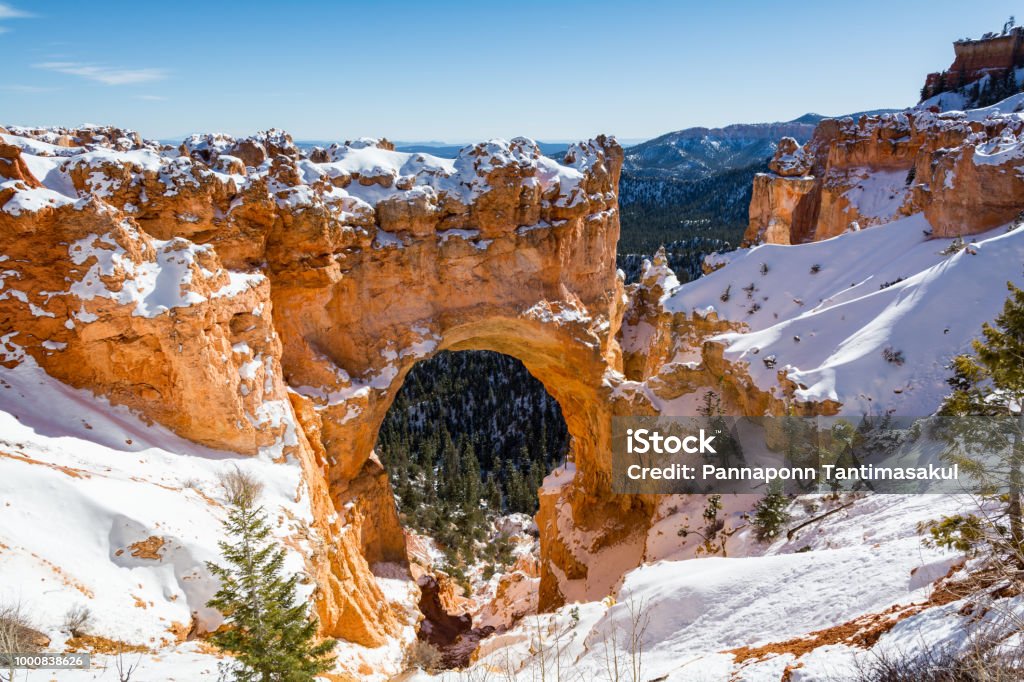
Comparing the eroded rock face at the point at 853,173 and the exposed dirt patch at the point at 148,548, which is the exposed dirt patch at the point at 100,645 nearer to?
the exposed dirt patch at the point at 148,548

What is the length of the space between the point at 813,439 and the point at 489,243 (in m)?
13.0

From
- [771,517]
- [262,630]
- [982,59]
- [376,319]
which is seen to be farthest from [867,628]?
[982,59]

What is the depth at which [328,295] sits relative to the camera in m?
21.2

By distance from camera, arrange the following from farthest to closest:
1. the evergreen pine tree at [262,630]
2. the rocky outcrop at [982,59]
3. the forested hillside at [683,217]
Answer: the forested hillside at [683,217] → the rocky outcrop at [982,59] → the evergreen pine tree at [262,630]

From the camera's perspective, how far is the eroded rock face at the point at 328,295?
46.6 feet

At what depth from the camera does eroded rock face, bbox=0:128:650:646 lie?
1422cm

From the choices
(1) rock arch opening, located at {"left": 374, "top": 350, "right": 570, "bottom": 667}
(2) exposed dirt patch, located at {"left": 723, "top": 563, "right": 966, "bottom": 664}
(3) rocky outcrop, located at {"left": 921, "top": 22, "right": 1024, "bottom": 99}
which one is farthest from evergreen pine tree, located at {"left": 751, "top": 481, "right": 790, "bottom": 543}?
(3) rocky outcrop, located at {"left": 921, "top": 22, "right": 1024, "bottom": 99}

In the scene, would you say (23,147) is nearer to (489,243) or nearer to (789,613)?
(489,243)

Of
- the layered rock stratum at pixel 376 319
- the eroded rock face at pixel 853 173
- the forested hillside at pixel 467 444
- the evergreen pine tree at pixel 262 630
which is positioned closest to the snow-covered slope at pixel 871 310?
the layered rock stratum at pixel 376 319

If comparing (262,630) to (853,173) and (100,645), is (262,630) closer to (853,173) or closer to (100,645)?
(100,645)

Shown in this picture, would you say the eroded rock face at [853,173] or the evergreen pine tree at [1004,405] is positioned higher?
the eroded rock face at [853,173]

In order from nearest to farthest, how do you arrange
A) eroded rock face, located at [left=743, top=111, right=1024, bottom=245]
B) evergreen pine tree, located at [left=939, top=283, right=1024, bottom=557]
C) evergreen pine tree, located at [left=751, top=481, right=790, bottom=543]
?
evergreen pine tree, located at [left=939, top=283, right=1024, bottom=557] < evergreen pine tree, located at [left=751, top=481, right=790, bottom=543] < eroded rock face, located at [left=743, top=111, right=1024, bottom=245]

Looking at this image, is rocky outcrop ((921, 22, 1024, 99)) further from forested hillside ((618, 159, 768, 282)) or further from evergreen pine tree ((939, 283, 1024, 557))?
evergreen pine tree ((939, 283, 1024, 557))

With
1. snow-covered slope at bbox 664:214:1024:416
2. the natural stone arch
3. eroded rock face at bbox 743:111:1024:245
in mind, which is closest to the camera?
snow-covered slope at bbox 664:214:1024:416
